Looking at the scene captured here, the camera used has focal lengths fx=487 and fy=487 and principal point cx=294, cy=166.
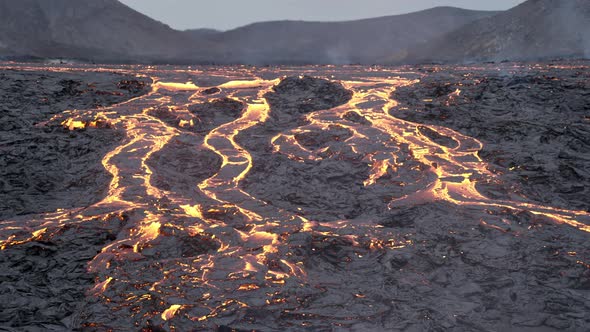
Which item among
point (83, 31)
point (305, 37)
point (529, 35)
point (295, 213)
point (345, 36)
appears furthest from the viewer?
point (305, 37)

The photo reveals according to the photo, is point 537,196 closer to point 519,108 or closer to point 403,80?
point 519,108

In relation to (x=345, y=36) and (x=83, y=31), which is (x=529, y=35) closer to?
(x=345, y=36)

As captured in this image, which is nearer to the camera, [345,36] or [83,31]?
[83,31]

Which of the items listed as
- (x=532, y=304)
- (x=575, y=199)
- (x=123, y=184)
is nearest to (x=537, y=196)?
(x=575, y=199)

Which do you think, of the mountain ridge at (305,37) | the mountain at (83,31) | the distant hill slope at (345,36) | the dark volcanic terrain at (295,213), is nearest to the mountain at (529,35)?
the mountain ridge at (305,37)

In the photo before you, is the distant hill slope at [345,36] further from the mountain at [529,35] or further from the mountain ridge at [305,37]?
the mountain at [529,35]

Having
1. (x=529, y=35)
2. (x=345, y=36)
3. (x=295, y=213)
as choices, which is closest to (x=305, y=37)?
(x=345, y=36)

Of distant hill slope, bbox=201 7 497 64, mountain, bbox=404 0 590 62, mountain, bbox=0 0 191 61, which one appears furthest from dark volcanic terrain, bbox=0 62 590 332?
distant hill slope, bbox=201 7 497 64
